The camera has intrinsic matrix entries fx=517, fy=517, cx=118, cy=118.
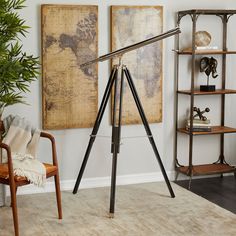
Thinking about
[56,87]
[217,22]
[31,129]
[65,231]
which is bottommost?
[65,231]

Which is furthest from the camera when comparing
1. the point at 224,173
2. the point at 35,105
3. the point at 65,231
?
the point at 224,173

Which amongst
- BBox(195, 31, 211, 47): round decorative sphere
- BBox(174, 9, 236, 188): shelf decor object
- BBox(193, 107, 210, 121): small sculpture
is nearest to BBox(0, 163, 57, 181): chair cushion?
BBox(174, 9, 236, 188): shelf decor object

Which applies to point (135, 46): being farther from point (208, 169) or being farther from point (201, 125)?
point (208, 169)

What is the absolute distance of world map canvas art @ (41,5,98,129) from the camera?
4.50m

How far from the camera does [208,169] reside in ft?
16.6

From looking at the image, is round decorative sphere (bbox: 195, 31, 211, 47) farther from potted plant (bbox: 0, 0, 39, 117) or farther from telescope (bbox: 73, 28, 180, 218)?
potted plant (bbox: 0, 0, 39, 117)

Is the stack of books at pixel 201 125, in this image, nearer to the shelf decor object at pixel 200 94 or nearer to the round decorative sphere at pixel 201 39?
the shelf decor object at pixel 200 94

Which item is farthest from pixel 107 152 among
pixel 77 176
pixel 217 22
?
pixel 217 22

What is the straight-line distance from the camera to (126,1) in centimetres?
474

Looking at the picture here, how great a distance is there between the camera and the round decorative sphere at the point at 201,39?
480 centimetres

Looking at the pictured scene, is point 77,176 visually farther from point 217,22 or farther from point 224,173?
point 217,22

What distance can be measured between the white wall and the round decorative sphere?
22 cm

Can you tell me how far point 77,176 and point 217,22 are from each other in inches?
80.0

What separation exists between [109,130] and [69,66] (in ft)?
2.37
